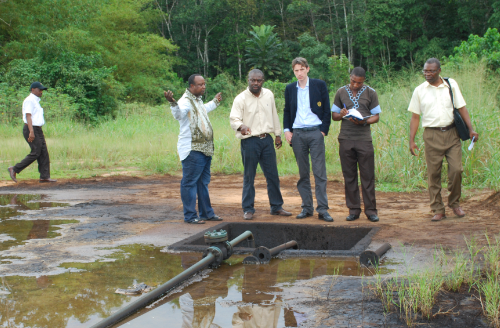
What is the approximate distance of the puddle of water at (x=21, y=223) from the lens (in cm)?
583

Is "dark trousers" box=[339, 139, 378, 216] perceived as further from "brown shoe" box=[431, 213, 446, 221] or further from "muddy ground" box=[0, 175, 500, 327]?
"brown shoe" box=[431, 213, 446, 221]

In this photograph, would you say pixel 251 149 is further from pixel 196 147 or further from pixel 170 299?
pixel 170 299

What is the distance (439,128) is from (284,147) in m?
6.62

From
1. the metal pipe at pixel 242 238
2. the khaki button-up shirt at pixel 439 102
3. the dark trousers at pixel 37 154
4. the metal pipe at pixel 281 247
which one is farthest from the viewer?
the dark trousers at pixel 37 154

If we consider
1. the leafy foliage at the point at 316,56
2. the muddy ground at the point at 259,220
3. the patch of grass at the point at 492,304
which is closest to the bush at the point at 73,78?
the muddy ground at the point at 259,220

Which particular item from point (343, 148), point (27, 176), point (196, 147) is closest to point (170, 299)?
point (196, 147)

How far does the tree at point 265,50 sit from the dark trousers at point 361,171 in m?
31.4

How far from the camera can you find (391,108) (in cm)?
1166

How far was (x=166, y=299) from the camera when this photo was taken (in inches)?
148

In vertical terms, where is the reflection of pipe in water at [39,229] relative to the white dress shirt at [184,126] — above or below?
below

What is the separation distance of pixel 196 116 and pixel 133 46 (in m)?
28.6

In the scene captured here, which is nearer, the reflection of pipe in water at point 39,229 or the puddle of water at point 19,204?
the reflection of pipe in water at point 39,229

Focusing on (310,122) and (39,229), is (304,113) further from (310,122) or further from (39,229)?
(39,229)

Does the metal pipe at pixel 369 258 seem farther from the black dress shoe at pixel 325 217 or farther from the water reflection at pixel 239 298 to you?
the black dress shoe at pixel 325 217
